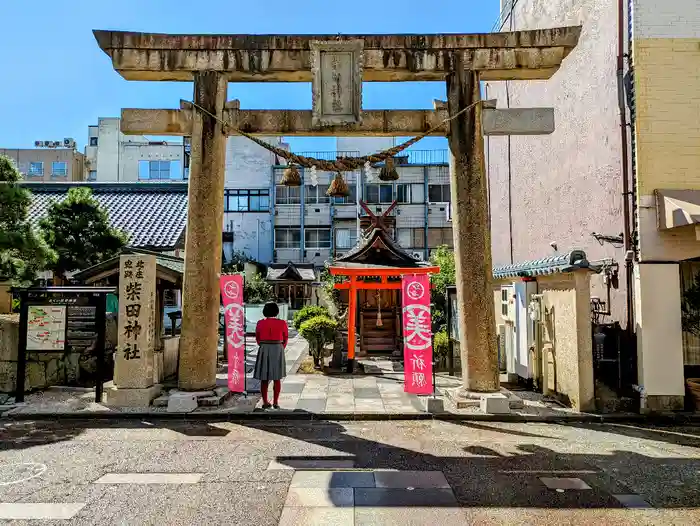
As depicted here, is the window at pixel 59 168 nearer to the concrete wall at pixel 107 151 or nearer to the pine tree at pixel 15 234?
the concrete wall at pixel 107 151

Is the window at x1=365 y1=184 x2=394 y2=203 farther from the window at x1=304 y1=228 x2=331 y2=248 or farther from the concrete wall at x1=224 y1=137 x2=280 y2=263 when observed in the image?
A: the concrete wall at x1=224 y1=137 x2=280 y2=263

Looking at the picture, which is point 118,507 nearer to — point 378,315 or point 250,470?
point 250,470

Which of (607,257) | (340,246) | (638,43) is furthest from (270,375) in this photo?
(340,246)

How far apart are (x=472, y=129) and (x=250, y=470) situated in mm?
7890

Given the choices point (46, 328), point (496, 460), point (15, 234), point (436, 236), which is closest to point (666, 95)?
point (496, 460)

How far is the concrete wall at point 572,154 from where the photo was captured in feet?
38.0

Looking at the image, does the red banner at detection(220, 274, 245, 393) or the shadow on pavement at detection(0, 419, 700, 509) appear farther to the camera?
the red banner at detection(220, 274, 245, 393)

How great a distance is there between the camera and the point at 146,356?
1064 cm

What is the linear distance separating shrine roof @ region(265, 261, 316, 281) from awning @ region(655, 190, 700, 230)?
90.5 feet

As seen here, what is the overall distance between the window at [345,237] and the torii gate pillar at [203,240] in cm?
2926

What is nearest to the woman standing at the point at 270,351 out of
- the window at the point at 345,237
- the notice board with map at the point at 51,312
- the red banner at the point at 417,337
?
the red banner at the point at 417,337

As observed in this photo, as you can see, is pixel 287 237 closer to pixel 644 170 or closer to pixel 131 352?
pixel 131 352

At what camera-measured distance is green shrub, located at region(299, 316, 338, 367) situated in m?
15.5

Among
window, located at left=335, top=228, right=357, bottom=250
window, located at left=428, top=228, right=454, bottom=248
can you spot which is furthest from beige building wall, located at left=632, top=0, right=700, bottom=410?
window, located at left=335, top=228, right=357, bottom=250
